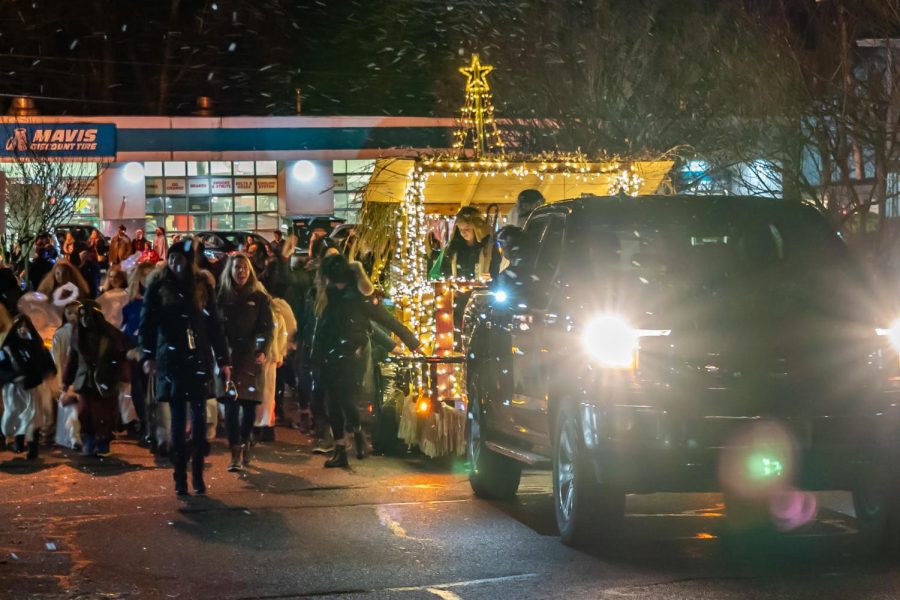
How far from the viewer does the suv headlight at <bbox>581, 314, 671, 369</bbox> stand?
26.3ft

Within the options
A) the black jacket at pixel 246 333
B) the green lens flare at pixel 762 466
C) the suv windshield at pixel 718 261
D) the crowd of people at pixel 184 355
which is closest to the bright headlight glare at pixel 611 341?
the suv windshield at pixel 718 261

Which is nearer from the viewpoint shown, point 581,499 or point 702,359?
point 702,359

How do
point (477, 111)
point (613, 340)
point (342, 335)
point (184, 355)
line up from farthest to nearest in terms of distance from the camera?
point (477, 111), point (342, 335), point (184, 355), point (613, 340)

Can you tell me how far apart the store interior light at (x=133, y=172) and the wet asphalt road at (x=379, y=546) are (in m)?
33.9

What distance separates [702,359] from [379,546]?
2.22 meters

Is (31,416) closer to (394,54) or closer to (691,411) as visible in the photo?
(691,411)

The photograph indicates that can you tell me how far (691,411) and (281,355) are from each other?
6452mm

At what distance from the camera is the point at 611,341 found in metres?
8.13

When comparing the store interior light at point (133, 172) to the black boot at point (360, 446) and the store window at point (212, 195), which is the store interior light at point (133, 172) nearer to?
the store window at point (212, 195)

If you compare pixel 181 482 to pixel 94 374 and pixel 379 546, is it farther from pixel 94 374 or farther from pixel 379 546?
pixel 379 546

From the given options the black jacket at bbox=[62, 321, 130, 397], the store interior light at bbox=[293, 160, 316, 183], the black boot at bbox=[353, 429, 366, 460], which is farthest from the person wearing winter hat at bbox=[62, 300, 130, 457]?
the store interior light at bbox=[293, 160, 316, 183]

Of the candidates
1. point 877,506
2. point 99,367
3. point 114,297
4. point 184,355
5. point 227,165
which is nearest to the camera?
point 877,506

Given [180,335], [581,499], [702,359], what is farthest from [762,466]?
[180,335]

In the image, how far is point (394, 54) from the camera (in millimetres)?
53375
